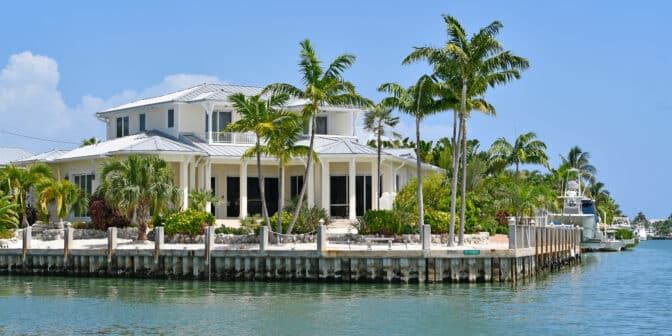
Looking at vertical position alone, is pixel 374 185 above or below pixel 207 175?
below

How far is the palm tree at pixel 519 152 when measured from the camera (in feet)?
247

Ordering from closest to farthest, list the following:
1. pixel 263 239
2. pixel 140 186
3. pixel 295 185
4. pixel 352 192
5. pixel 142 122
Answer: pixel 263 239 < pixel 140 186 < pixel 352 192 < pixel 295 185 < pixel 142 122

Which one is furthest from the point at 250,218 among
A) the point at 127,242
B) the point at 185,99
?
the point at 185,99

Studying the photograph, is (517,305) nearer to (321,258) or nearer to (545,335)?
(545,335)

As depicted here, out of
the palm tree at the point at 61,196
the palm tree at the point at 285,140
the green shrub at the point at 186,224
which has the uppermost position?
the palm tree at the point at 285,140

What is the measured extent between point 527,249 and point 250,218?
14912 millimetres

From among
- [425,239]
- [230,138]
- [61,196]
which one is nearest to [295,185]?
[230,138]

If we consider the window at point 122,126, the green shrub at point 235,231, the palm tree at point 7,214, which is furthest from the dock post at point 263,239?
the window at point 122,126

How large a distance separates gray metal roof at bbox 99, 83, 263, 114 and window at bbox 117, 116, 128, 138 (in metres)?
0.66

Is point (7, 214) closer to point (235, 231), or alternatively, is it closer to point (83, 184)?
point (83, 184)

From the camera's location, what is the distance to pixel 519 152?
75.5 metres

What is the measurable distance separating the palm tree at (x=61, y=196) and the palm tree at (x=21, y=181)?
68cm

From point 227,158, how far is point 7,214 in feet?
37.7

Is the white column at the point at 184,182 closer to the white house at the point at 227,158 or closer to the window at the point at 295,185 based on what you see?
the white house at the point at 227,158
